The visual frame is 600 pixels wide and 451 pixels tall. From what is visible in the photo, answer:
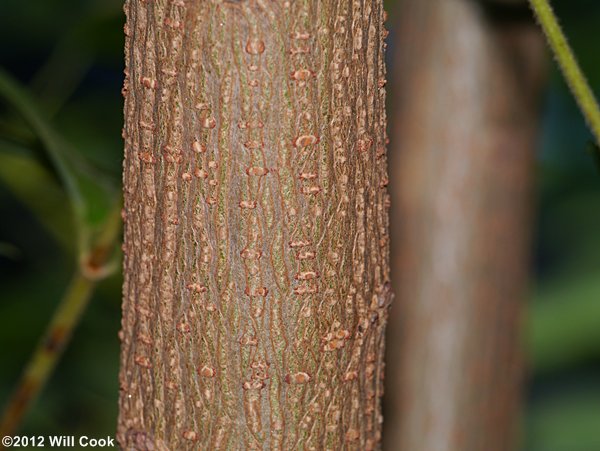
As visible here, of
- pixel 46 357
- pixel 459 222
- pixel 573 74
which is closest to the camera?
pixel 573 74

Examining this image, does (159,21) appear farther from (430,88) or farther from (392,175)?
(392,175)

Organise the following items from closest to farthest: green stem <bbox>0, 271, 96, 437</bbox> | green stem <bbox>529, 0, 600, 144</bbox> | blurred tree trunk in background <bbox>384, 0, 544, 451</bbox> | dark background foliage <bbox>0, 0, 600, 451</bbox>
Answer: green stem <bbox>529, 0, 600, 144</bbox>, green stem <bbox>0, 271, 96, 437</bbox>, blurred tree trunk in background <bbox>384, 0, 544, 451</bbox>, dark background foliage <bbox>0, 0, 600, 451</bbox>

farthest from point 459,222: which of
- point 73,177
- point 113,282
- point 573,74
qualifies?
point 573,74

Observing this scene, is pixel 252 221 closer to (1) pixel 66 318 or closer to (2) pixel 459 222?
(1) pixel 66 318

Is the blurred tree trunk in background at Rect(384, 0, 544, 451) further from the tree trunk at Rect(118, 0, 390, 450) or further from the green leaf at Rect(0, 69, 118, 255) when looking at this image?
the tree trunk at Rect(118, 0, 390, 450)

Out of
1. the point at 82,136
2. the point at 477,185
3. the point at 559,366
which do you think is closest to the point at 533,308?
the point at 559,366

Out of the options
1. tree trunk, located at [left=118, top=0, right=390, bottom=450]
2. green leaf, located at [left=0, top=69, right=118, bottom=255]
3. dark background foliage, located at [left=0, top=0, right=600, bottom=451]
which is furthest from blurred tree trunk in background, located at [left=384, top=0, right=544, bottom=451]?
tree trunk, located at [left=118, top=0, right=390, bottom=450]
